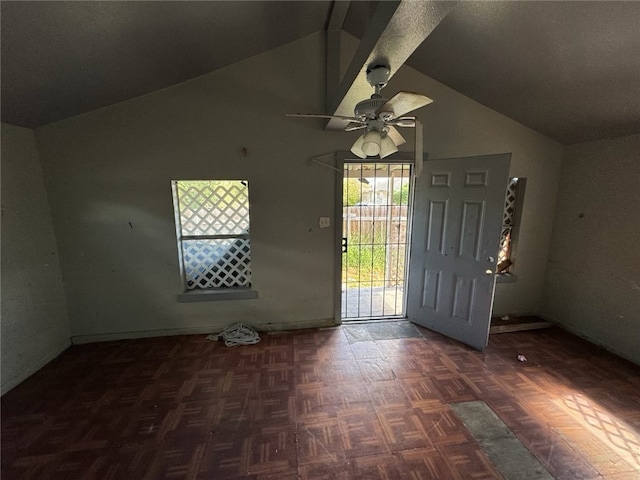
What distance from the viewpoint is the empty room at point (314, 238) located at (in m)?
1.64

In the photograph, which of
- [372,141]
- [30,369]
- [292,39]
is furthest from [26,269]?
[292,39]

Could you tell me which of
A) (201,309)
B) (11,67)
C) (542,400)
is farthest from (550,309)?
(11,67)

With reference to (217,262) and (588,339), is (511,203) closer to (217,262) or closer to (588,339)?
(588,339)

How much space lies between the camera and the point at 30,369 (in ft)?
7.72

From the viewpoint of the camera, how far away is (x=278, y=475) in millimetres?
1525

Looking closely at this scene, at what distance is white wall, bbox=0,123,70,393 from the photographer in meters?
2.16

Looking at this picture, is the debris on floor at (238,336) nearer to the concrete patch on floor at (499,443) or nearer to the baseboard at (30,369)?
the baseboard at (30,369)

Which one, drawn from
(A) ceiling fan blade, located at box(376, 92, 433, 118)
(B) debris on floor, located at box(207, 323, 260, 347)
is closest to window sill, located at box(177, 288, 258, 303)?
(B) debris on floor, located at box(207, 323, 260, 347)

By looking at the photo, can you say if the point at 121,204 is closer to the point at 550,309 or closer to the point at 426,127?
the point at 426,127

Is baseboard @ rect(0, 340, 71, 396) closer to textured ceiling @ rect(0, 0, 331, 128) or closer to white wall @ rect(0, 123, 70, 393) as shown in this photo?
white wall @ rect(0, 123, 70, 393)

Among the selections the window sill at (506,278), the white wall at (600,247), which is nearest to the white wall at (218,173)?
the white wall at (600,247)

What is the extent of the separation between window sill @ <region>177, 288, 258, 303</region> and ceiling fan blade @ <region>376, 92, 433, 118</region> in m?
2.30

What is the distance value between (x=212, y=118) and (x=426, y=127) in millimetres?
2252

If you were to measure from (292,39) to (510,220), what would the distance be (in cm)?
325
